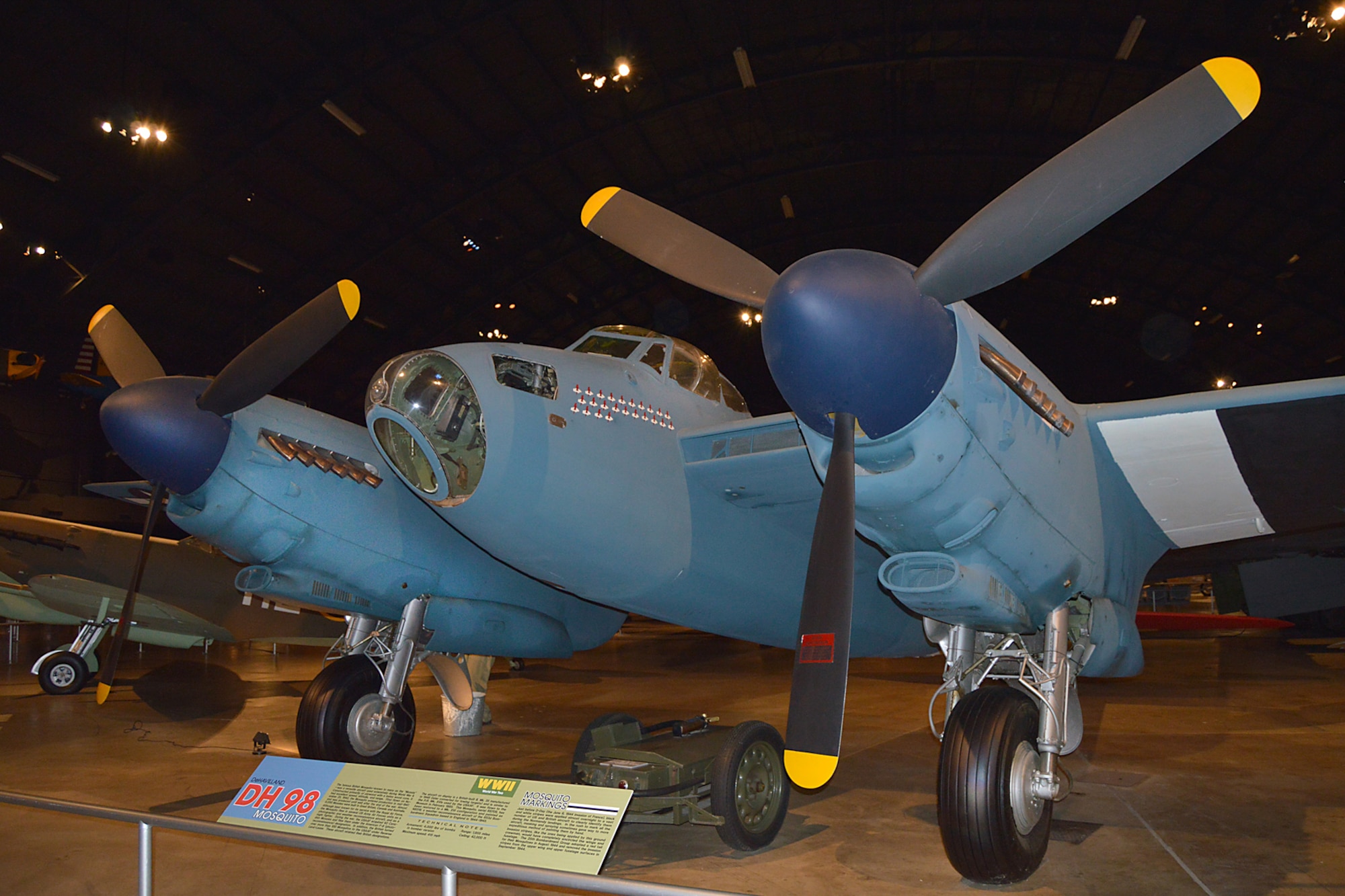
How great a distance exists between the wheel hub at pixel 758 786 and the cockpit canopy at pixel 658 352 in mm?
3206

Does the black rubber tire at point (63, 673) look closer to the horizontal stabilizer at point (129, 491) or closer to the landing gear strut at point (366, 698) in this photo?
the horizontal stabilizer at point (129, 491)

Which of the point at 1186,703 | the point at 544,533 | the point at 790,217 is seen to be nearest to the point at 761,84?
the point at 790,217

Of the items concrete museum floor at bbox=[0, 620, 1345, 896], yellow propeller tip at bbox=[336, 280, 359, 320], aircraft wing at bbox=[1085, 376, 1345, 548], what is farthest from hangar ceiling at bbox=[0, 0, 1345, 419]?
aircraft wing at bbox=[1085, 376, 1345, 548]

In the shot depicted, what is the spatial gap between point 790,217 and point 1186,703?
19.1m

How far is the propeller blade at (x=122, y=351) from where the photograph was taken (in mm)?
8281

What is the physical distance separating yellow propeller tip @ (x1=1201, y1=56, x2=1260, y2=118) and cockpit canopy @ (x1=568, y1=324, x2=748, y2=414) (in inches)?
173

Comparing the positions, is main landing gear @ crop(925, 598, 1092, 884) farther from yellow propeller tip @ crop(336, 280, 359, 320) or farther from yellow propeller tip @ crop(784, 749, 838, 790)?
yellow propeller tip @ crop(336, 280, 359, 320)

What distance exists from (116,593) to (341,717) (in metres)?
9.74

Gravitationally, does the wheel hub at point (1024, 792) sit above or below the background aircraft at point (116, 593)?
below

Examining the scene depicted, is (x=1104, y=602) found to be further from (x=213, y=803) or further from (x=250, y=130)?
(x=250, y=130)

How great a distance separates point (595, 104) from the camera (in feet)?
69.1

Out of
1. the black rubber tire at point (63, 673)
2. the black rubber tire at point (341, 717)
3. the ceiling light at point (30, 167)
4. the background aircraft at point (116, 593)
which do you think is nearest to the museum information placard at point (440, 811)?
the black rubber tire at point (341, 717)

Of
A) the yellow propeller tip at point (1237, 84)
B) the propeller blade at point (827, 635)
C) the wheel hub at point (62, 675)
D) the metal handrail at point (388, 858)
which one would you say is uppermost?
the yellow propeller tip at point (1237, 84)

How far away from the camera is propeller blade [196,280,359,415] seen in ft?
22.5
